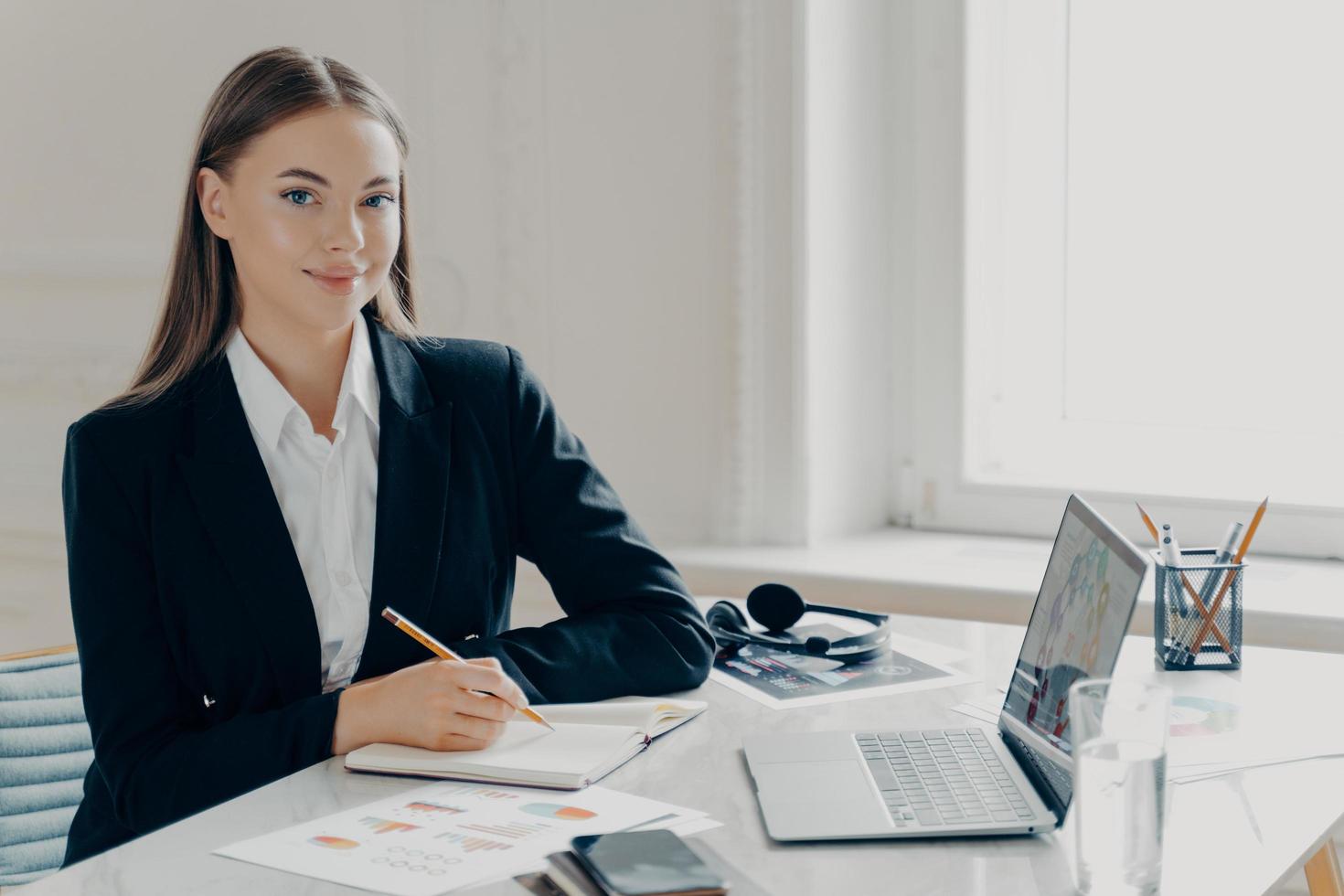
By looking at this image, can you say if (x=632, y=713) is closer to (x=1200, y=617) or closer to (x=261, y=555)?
(x=261, y=555)

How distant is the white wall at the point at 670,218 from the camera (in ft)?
8.49

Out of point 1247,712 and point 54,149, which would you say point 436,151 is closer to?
point 54,149

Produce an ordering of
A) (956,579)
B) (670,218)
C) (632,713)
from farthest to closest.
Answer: (670,218) < (956,579) < (632,713)

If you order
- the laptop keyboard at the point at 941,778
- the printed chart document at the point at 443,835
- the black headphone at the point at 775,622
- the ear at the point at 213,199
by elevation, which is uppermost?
the ear at the point at 213,199

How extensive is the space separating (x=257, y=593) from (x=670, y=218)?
1.30 meters

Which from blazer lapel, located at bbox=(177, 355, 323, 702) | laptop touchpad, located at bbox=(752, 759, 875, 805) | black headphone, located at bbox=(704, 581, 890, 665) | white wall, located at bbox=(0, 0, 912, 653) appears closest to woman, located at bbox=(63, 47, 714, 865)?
blazer lapel, located at bbox=(177, 355, 323, 702)

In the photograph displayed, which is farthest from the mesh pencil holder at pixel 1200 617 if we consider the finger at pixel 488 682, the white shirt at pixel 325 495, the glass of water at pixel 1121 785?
the white shirt at pixel 325 495

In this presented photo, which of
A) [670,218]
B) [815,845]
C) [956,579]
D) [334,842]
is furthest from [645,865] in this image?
[670,218]

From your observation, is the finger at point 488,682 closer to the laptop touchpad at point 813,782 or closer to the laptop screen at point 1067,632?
the laptop touchpad at point 813,782

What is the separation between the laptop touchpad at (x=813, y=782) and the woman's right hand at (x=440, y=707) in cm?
25

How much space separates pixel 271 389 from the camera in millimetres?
1681

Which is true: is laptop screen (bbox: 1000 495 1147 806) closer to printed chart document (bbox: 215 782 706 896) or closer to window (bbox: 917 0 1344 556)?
printed chart document (bbox: 215 782 706 896)

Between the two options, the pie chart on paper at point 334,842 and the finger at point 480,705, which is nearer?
the pie chart on paper at point 334,842

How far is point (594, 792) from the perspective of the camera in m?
1.31
